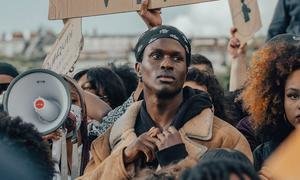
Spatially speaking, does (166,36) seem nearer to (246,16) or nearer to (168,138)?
(168,138)

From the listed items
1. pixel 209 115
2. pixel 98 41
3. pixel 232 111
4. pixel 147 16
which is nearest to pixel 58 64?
pixel 147 16

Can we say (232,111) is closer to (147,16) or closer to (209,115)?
(147,16)

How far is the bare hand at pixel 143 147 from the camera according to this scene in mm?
3738

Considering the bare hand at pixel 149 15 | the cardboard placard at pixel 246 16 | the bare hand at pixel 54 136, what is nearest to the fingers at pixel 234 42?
the cardboard placard at pixel 246 16

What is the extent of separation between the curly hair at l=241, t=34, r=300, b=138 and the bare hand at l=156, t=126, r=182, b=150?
51 centimetres

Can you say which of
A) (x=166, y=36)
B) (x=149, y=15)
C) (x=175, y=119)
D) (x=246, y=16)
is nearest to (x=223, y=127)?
(x=175, y=119)

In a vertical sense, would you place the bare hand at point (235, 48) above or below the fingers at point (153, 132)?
above

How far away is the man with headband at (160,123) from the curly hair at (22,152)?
0.77 meters

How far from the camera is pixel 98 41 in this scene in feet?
99.1

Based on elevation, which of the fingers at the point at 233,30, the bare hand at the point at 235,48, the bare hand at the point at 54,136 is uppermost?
the fingers at the point at 233,30

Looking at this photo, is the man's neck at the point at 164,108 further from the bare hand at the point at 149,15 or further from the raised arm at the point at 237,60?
the raised arm at the point at 237,60

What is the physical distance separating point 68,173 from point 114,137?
47 centimetres

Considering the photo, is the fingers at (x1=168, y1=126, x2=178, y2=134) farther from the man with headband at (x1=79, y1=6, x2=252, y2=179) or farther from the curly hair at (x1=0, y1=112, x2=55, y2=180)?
the curly hair at (x1=0, y1=112, x2=55, y2=180)

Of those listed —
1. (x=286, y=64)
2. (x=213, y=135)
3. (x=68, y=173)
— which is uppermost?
(x=286, y=64)
